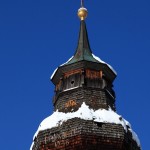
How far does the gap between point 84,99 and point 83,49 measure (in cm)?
484

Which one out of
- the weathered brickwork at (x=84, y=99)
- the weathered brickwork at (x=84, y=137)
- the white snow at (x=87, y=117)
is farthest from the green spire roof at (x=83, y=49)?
the weathered brickwork at (x=84, y=137)

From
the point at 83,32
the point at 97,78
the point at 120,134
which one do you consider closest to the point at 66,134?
the point at 120,134

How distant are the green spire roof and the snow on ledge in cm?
416

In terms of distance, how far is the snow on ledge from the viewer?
28.3 m

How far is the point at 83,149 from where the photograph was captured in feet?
88.5

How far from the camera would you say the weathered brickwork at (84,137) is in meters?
27.2

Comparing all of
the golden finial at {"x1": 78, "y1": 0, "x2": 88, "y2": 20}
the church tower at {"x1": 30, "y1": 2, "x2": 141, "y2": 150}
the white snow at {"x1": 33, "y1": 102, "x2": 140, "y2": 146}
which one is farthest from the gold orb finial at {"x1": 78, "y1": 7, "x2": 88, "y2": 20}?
the white snow at {"x1": 33, "y1": 102, "x2": 140, "y2": 146}

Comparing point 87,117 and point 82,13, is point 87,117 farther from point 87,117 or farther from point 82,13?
point 82,13

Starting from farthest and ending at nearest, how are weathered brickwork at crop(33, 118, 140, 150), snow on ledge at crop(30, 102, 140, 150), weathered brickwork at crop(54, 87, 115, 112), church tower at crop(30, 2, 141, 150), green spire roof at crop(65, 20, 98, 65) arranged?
green spire roof at crop(65, 20, 98, 65) → weathered brickwork at crop(54, 87, 115, 112) → snow on ledge at crop(30, 102, 140, 150) → church tower at crop(30, 2, 141, 150) → weathered brickwork at crop(33, 118, 140, 150)

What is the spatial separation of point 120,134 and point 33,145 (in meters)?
4.66

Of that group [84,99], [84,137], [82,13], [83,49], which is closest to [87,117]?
[84,137]

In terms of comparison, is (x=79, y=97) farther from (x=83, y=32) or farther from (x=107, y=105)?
(x=83, y=32)

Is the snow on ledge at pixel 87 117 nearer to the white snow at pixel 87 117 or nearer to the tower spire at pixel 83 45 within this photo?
the white snow at pixel 87 117

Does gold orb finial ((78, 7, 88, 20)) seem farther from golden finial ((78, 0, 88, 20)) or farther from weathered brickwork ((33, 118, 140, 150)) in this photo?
weathered brickwork ((33, 118, 140, 150))
